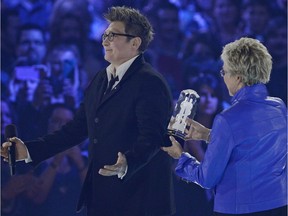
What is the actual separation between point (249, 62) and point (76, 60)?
2.68 metres

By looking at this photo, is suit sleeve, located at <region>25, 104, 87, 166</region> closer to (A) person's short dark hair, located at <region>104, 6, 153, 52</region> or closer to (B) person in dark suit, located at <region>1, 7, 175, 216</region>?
(B) person in dark suit, located at <region>1, 7, 175, 216</region>

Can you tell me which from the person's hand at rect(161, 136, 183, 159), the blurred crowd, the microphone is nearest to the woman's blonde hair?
the person's hand at rect(161, 136, 183, 159)

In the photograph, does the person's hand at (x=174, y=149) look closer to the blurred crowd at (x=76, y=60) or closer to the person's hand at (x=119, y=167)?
the person's hand at (x=119, y=167)

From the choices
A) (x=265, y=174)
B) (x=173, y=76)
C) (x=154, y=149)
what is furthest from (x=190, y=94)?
(x=173, y=76)

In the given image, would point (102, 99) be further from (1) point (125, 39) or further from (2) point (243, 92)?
(2) point (243, 92)

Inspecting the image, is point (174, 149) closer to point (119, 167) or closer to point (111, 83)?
point (119, 167)

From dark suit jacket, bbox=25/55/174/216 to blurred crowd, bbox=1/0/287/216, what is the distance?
209cm

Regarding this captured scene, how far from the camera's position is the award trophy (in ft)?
9.66

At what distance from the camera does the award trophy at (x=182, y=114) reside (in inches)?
116

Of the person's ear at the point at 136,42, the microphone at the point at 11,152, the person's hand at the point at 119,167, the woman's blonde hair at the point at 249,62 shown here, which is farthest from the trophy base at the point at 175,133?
the microphone at the point at 11,152

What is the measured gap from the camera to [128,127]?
10.0ft

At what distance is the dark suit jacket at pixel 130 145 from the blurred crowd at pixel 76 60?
2094 millimetres

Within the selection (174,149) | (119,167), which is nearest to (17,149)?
(119,167)

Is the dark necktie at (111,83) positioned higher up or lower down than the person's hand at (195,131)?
higher up
